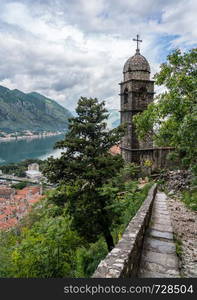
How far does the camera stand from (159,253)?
149 inches

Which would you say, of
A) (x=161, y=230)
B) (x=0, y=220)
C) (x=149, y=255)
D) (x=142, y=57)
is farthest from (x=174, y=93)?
(x=0, y=220)

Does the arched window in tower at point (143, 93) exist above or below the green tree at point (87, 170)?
above

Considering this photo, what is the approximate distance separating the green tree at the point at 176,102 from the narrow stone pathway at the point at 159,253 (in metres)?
1.84

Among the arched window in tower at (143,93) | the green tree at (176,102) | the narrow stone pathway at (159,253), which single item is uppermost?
the arched window in tower at (143,93)

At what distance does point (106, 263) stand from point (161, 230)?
3.04m

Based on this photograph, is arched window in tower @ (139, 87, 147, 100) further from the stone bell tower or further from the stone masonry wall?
the stone masonry wall

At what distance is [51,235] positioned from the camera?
16.4 feet

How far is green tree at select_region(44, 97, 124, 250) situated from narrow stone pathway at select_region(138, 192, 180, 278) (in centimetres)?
147

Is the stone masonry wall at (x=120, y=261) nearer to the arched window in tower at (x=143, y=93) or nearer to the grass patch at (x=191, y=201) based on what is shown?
the grass patch at (x=191, y=201)

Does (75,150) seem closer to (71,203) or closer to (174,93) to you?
(71,203)

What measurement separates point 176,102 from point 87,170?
3.06 m

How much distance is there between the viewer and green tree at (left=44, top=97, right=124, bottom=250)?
5.89m

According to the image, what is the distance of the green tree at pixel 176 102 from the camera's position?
5.02 meters

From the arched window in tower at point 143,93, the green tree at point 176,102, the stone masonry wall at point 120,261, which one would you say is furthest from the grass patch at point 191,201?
the arched window in tower at point 143,93
